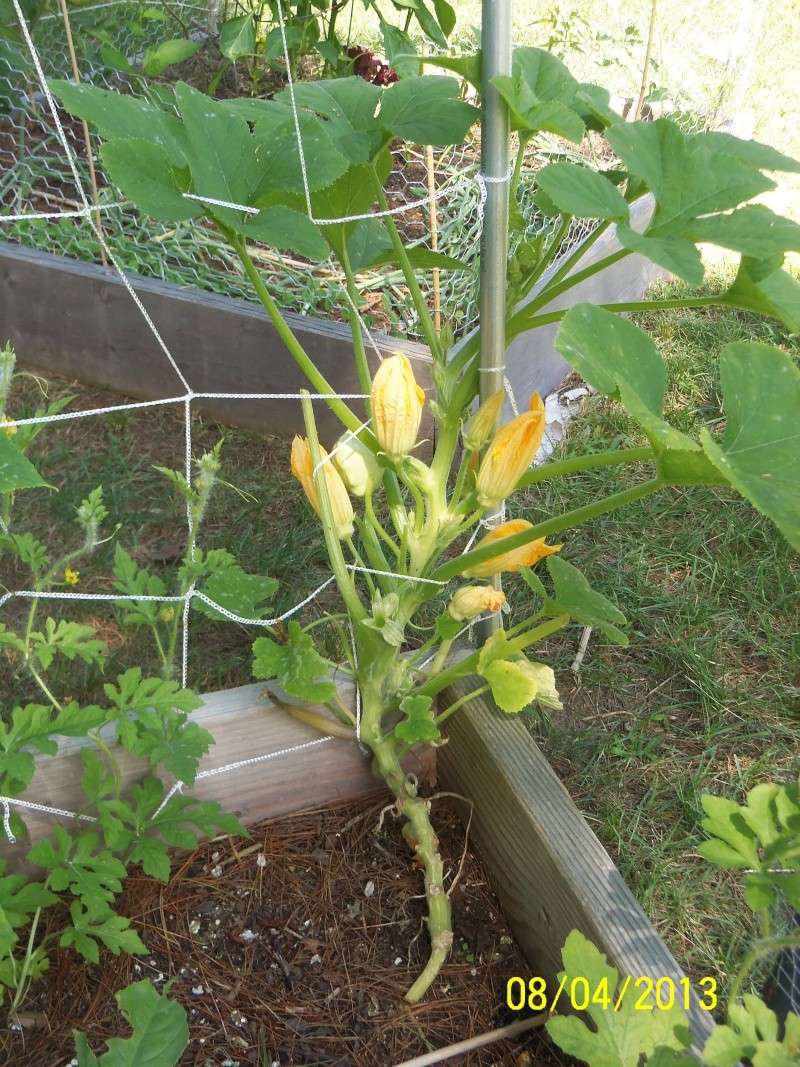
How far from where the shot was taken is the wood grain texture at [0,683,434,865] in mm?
1178

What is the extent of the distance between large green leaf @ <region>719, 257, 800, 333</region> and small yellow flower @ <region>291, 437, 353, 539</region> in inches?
19.1

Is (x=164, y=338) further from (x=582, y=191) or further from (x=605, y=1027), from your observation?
(x=605, y=1027)

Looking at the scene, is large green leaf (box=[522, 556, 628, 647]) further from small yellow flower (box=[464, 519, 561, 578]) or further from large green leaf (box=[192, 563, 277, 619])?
large green leaf (box=[192, 563, 277, 619])

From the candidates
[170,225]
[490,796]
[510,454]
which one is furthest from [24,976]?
[170,225]

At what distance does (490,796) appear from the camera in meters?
1.24

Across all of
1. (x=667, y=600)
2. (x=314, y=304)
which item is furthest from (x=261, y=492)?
(x=667, y=600)

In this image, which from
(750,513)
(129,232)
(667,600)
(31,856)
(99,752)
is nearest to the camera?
(31,856)

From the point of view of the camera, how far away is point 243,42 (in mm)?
2443

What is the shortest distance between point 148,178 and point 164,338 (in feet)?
4.27

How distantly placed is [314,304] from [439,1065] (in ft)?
5.74

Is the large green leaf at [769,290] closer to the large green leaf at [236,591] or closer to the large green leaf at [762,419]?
the large green leaf at [762,419]

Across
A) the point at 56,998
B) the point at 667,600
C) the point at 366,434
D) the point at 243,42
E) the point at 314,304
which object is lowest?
the point at 56,998

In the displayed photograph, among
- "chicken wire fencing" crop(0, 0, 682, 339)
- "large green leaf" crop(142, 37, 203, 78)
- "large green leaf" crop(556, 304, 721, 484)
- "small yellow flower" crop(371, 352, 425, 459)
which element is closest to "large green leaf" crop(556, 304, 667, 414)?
"large green leaf" crop(556, 304, 721, 484)

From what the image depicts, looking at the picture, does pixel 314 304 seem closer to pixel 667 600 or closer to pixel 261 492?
pixel 261 492
